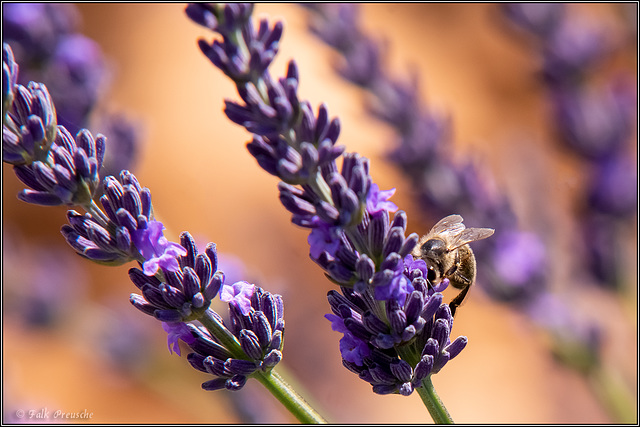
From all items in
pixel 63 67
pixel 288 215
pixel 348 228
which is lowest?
pixel 288 215

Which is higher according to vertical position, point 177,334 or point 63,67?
point 177,334

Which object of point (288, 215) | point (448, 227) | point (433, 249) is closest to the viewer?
point (433, 249)

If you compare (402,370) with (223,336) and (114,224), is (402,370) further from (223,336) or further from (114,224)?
(114,224)

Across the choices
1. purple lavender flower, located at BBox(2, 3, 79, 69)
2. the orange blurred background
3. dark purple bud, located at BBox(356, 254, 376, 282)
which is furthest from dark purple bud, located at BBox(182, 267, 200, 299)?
the orange blurred background

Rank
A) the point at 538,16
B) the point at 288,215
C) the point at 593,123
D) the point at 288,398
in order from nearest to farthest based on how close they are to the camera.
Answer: the point at 288,398 < the point at 593,123 < the point at 538,16 < the point at 288,215

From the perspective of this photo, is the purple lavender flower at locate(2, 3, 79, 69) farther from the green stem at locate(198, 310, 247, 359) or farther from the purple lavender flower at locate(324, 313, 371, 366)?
the purple lavender flower at locate(324, 313, 371, 366)

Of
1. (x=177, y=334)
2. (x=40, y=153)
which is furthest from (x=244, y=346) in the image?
(x=40, y=153)
